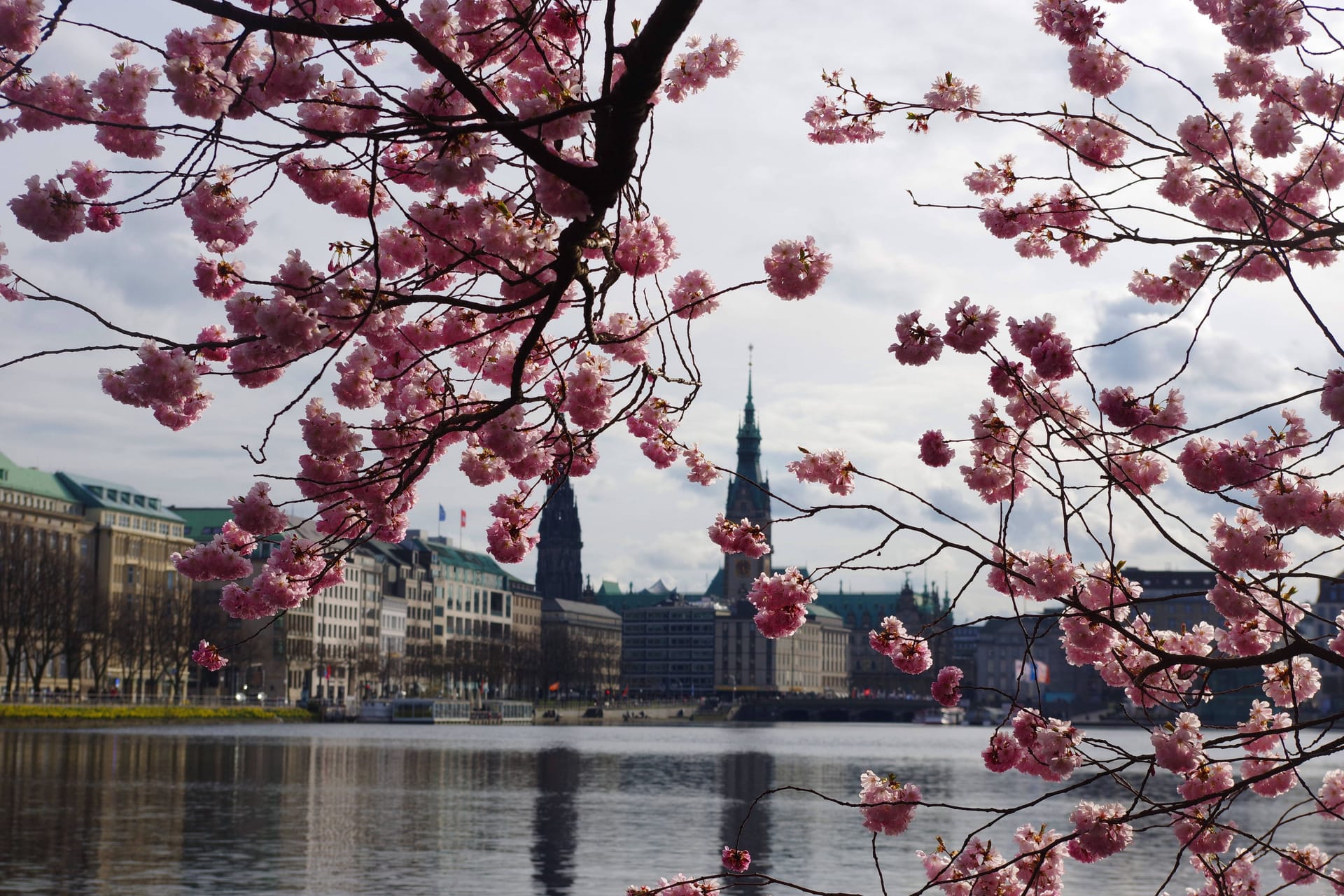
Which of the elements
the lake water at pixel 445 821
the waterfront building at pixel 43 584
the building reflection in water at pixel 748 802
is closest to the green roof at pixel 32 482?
the waterfront building at pixel 43 584

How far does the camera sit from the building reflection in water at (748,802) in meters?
42.8

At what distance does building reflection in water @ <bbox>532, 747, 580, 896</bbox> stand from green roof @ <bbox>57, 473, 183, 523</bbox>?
83026 mm

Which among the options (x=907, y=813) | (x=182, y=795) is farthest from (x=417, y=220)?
(x=182, y=795)

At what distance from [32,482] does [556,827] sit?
108900 millimetres

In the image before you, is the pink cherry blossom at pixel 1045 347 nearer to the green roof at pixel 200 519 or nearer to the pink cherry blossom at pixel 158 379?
the pink cherry blossom at pixel 158 379

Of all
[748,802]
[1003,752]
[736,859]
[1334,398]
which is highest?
[1334,398]

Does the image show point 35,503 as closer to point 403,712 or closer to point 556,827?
point 403,712

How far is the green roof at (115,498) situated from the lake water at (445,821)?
60261mm

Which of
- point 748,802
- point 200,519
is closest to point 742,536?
point 748,802

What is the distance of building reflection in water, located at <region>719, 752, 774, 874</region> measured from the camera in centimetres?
4275

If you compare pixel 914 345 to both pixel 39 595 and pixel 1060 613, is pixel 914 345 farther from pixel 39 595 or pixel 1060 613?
pixel 39 595

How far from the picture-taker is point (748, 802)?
5531 centimetres

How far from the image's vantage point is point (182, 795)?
174 feet

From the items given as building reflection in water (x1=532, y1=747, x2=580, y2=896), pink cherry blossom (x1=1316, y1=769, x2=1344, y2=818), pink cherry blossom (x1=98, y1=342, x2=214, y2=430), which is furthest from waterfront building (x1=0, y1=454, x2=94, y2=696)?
pink cherry blossom (x1=1316, y1=769, x2=1344, y2=818)
